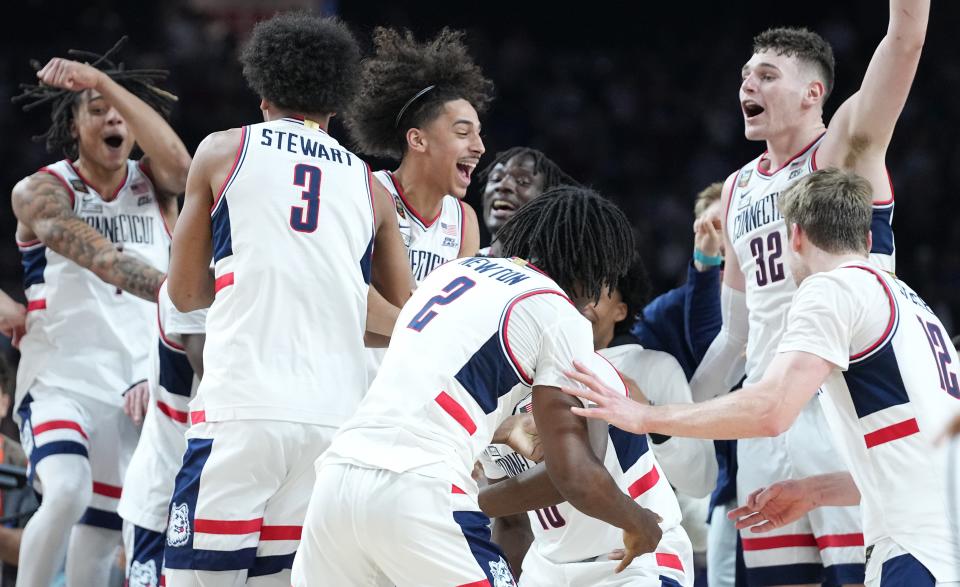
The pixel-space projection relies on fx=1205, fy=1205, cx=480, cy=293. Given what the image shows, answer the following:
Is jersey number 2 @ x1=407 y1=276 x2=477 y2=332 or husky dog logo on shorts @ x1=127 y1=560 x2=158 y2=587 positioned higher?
jersey number 2 @ x1=407 y1=276 x2=477 y2=332

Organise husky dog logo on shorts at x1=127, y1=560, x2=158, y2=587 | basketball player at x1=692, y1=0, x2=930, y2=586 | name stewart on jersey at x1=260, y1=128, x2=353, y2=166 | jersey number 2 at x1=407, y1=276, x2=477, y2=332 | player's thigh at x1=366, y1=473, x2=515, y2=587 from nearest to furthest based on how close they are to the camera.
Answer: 1. player's thigh at x1=366, y1=473, x2=515, y2=587
2. jersey number 2 at x1=407, y1=276, x2=477, y2=332
3. name stewart on jersey at x1=260, y1=128, x2=353, y2=166
4. basketball player at x1=692, y1=0, x2=930, y2=586
5. husky dog logo on shorts at x1=127, y1=560, x2=158, y2=587

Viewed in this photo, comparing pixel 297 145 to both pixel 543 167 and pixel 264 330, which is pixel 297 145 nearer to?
pixel 264 330

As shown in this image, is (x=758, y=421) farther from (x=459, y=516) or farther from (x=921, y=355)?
(x=459, y=516)

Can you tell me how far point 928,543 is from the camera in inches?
142

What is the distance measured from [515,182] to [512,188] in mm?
39

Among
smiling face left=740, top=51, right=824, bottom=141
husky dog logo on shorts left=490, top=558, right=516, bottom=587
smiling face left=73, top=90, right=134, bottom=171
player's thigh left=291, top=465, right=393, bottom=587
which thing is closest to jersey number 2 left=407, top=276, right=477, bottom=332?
player's thigh left=291, top=465, right=393, bottom=587

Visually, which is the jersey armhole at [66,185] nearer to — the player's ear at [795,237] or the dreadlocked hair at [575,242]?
the dreadlocked hair at [575,242]

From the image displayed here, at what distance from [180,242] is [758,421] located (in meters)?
2.00

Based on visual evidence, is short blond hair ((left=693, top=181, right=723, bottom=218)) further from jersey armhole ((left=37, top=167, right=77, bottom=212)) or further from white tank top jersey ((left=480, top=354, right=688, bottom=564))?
jersey armhole ((left=37, top=167, right=77, bottom=212))

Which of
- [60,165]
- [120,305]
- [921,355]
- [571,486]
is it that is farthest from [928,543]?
[60,165]

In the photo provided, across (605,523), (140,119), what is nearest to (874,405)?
(605,523)

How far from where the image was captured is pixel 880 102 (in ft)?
15.8

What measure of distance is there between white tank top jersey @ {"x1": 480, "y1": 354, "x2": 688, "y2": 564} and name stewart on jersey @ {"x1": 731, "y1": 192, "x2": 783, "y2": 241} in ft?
5.25

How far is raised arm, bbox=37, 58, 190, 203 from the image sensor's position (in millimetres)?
5777
